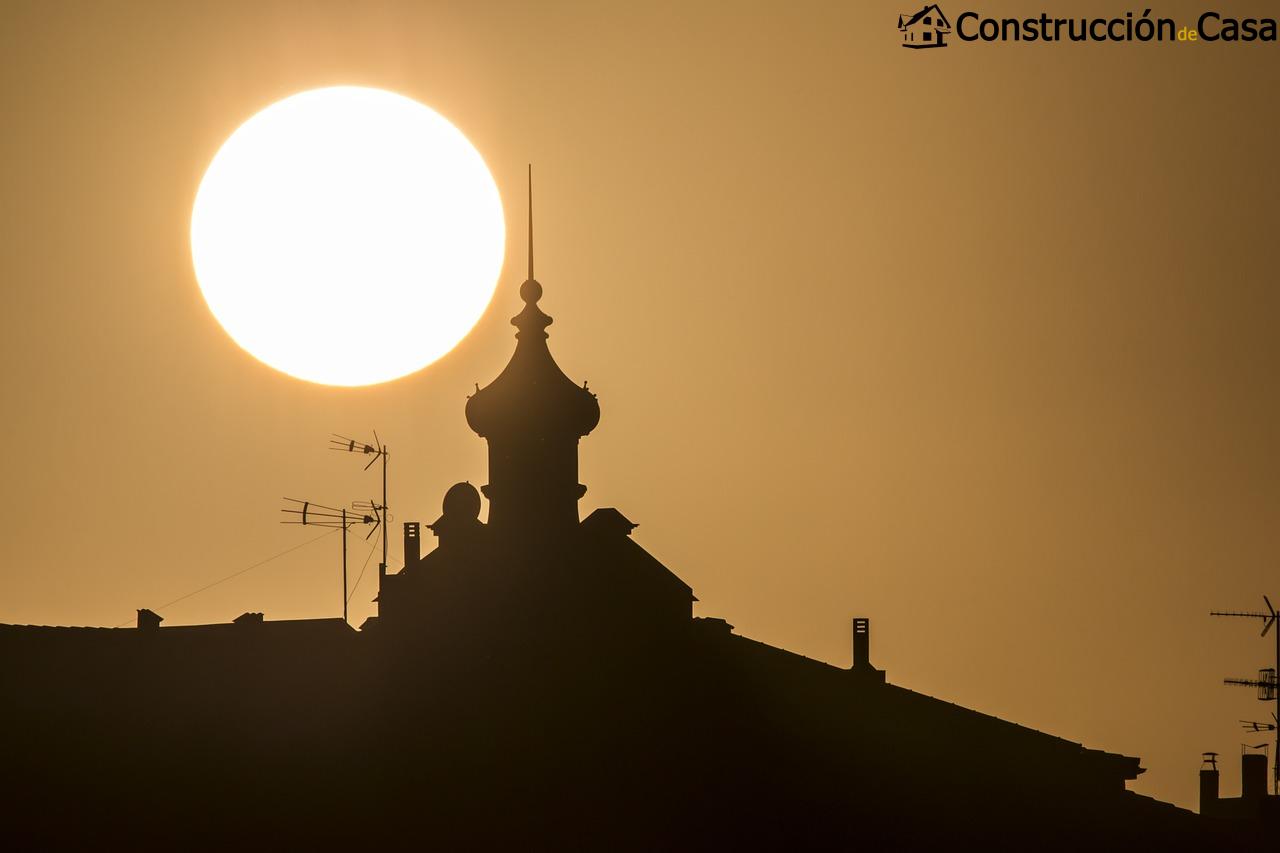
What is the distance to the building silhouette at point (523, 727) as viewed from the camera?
2502 inches

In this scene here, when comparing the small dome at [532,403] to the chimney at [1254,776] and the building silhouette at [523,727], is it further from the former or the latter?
the chimney at [1254,776]

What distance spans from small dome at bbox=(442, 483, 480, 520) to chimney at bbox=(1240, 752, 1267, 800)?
2604 cm

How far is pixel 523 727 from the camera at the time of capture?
69.8m

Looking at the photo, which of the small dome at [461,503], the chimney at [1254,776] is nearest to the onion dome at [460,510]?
the small dome at [461,503]

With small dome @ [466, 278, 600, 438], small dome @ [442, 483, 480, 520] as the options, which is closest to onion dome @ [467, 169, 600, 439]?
small dome @ [466, 278, 600, 438]

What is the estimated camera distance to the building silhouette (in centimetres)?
6356

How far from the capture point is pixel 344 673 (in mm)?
72250

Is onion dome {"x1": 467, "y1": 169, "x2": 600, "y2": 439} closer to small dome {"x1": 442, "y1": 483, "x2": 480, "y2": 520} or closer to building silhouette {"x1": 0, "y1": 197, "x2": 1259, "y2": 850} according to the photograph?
building silhouette {"x1": 0, "y1": 197, "x2": 1259, "y2": 850}

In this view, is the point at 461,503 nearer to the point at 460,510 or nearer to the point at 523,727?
the point at 460,510

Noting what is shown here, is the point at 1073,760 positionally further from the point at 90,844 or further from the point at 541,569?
the point at 90,844

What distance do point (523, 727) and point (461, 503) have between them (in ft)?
26.2

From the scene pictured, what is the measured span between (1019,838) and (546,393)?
17087 mm

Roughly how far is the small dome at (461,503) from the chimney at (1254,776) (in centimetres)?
2604

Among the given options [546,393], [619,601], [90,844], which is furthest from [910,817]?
[90,844]
